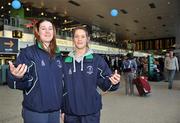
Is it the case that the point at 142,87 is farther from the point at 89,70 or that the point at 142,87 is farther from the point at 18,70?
the point at 18,70

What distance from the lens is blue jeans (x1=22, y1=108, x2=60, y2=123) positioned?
89.7 inches

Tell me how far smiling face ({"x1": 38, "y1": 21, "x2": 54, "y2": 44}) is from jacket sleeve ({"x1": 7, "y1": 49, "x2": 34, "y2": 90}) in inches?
7.5

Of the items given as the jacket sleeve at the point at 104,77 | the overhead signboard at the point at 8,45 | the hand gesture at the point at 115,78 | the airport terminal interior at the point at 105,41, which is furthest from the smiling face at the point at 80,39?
the overhead signboard at the point at 8,45

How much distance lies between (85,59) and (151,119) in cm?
344

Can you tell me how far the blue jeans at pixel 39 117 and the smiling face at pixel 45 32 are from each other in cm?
57

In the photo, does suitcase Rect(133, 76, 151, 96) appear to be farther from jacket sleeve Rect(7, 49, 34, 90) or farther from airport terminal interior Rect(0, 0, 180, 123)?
jacket sleeve Rect(7, 49, 34, 90)

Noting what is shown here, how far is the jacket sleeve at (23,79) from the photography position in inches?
85.3

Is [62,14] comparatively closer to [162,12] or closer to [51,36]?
[162,12]

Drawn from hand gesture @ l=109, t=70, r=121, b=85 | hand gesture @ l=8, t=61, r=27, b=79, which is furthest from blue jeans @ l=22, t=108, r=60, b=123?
hand gesture @ l=109, t=70, r=121, b=85

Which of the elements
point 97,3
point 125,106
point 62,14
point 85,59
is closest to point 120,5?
point 97,3

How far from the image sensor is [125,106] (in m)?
7.12

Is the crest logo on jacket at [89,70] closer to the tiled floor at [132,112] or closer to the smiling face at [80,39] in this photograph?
the smiling face at [80,39]

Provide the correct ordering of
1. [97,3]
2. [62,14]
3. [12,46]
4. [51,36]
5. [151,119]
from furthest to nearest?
1. [62,14]
2. [97,3]
3. [12,46]
4. [151,119]
5. [51,36]

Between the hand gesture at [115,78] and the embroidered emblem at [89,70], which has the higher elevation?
the embroidered emblem at [89,70]
